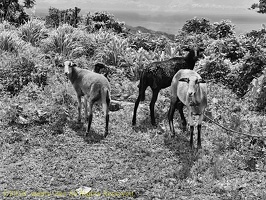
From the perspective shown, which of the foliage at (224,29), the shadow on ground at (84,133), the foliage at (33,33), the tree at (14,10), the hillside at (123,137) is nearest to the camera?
the hillside at (123,137)

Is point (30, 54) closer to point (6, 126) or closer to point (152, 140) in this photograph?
point (6, 126)

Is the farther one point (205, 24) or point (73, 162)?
point (205, 24)

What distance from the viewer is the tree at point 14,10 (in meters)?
22.4

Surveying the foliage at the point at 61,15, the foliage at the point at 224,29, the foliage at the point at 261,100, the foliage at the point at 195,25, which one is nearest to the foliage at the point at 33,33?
the foliage at the point at 61,15

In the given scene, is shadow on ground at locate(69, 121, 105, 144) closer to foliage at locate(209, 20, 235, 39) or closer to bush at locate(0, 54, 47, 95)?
bush at locate(0, 54, 47, 95)

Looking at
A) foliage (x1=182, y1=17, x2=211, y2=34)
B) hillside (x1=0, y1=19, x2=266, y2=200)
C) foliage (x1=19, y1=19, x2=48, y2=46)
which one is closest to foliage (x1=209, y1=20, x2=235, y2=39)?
foliage (x1=182, y1=17, x2=211, y2=34)

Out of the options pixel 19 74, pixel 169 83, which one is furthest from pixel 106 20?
pixel 169 83

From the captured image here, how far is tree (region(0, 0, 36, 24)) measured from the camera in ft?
73.5

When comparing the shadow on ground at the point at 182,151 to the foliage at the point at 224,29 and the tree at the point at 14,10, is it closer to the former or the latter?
the foliage at the point at 224,29

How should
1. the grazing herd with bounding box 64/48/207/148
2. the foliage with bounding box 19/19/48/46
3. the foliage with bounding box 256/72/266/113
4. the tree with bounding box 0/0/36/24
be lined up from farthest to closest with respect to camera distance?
the tree with bounding box 0/0/36/24, the foliage with bounding box 19/19/48/46, the foliage with bounding box 256/72/266/113, the grazing herd with bounding box 64/48/207/148

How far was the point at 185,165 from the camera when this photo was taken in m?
7.20

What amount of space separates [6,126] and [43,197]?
3.16m

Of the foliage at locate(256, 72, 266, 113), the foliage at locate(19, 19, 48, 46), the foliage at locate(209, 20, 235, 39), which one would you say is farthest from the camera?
the foliage at locate(209, 20, 235, 39)

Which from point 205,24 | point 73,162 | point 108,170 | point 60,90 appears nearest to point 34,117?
point 60,90
